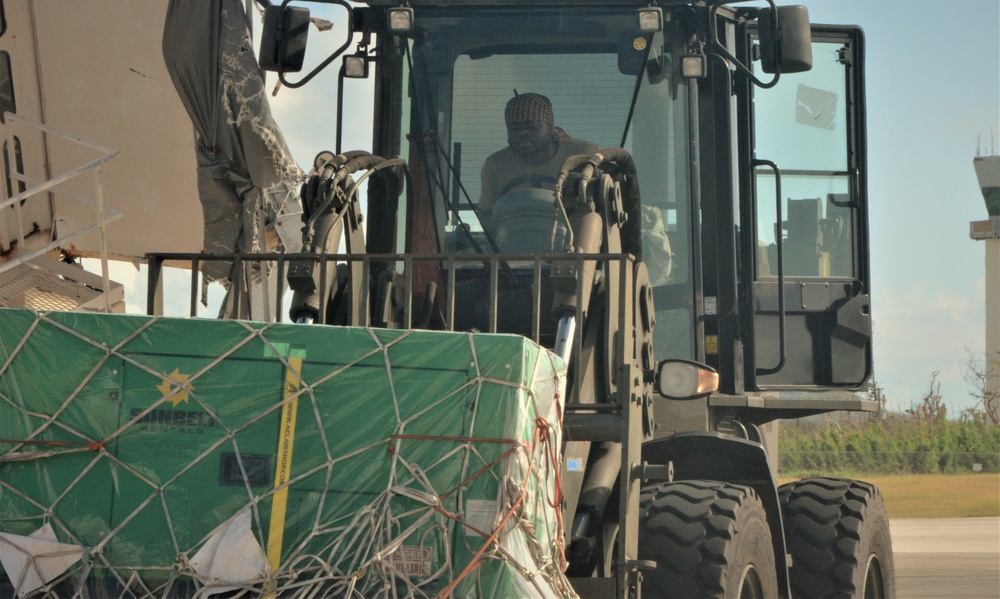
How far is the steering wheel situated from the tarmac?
8.12 metres

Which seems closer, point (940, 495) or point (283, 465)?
point (283, 465)

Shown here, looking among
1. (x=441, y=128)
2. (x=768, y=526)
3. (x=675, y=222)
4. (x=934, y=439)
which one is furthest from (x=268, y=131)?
(x=934, y=439)

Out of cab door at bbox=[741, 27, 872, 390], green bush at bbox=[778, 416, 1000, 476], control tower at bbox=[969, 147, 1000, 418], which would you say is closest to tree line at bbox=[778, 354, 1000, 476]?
green bush at bbox=[778, 416, 1000, 476]

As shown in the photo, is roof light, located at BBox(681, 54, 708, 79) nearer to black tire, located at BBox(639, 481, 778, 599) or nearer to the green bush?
black tire, located at BBox(639, 481, 778, 599)

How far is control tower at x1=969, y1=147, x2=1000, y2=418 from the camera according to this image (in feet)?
186

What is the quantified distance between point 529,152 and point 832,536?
254cm

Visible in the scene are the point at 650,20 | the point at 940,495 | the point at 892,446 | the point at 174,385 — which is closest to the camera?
the point at 174,385

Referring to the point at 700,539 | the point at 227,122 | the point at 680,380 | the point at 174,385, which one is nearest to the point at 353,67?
the point at 227,122

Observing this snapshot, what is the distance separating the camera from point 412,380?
190 inches

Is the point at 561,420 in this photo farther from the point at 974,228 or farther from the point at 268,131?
the point at 974,228

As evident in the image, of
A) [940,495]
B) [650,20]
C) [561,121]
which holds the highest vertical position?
[650,20]

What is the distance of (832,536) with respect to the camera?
719 centimetres

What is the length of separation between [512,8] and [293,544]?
3506 mm

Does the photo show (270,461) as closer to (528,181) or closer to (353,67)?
(528,181)
